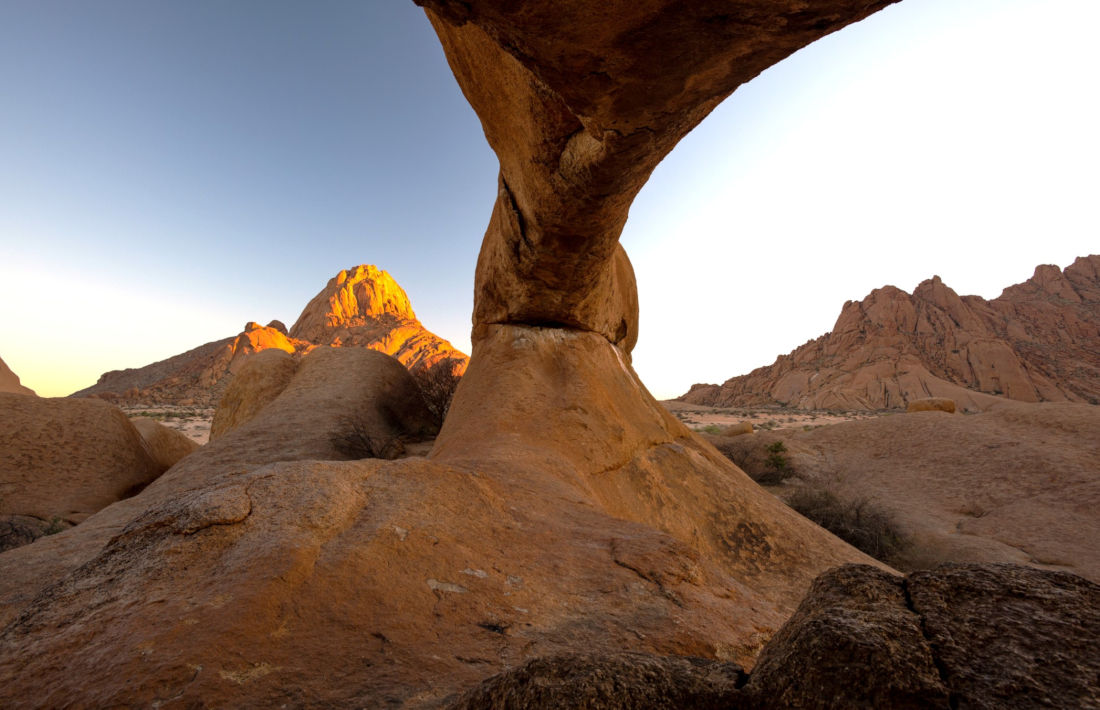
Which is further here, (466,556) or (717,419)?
(717,419)

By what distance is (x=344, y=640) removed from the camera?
1.94 m

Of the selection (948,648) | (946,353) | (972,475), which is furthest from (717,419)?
(948,648)

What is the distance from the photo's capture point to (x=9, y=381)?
16625 mm

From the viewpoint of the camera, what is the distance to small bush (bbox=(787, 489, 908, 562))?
8023 mm

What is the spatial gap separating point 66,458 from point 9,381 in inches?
581

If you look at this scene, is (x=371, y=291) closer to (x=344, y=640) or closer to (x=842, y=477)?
(x=842, y=477)

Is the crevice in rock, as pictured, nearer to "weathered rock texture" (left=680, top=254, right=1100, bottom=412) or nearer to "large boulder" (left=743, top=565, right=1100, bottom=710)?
"large boulder" (left=743, top=565, right=1100, bottom=710)

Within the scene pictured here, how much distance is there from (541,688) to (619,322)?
25.0ft

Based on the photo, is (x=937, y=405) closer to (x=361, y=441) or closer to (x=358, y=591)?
(x=361, y=441)

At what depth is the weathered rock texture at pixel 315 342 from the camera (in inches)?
1811

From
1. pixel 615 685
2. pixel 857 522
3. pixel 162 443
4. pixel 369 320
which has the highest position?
pixel 369 320

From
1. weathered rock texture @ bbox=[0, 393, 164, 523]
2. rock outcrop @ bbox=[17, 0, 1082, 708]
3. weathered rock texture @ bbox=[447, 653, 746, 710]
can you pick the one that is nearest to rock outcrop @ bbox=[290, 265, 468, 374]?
weathered rock texture @ bbox=[0, 393, 164, 523]

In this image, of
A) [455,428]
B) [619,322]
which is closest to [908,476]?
[619,322]

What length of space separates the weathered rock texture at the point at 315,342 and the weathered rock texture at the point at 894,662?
38.1 metres
